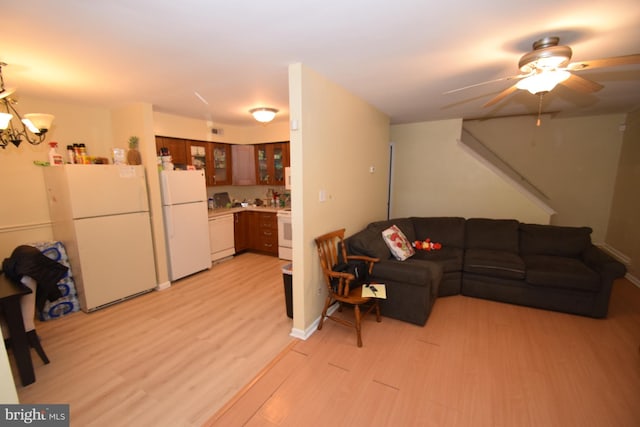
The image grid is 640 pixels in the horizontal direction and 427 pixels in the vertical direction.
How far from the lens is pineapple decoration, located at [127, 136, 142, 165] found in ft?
11.1

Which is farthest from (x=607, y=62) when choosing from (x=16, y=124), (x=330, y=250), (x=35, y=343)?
(x=16, y=124)

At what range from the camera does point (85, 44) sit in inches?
72.6

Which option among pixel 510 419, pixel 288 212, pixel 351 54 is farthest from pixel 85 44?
pixel 510 419

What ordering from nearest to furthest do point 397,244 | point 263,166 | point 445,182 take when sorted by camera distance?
1. point 397,244
2. point 445,182
3. point 263,166

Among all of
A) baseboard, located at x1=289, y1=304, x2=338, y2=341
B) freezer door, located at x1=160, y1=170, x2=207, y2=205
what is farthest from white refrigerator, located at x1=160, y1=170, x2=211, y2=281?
baseboard, located at x1=289, y1=304, x2=338, y2=341

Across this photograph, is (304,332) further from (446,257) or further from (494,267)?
(494,267)

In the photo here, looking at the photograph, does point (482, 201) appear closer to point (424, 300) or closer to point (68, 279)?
point (424, 300)

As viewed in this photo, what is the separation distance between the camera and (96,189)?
300cm

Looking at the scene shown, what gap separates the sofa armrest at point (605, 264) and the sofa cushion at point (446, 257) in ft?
4.15

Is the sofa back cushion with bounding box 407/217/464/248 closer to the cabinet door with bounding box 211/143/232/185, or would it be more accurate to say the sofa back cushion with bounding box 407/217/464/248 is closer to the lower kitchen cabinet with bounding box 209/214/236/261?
the lower kitchen cabinet with bounding box 209/214/236/261

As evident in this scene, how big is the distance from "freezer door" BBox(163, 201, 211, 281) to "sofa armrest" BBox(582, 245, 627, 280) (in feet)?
16.1

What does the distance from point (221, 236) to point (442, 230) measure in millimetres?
3575

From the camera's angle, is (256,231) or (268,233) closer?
(268,233)

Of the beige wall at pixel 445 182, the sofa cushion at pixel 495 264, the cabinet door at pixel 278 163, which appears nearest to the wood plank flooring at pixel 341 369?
the sofa cushion at pixel 495 264
